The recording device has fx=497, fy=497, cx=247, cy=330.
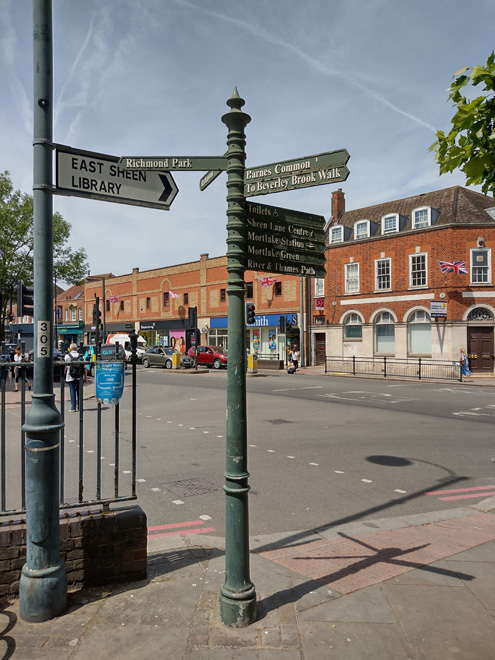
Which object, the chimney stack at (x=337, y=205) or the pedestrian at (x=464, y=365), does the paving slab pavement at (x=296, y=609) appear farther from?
the chimney stack at (x=337, y=205)

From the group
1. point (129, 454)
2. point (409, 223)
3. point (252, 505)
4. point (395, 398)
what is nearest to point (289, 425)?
point (129, 454)

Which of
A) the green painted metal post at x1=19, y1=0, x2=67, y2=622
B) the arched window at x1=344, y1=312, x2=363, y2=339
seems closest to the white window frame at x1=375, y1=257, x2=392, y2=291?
the arched window at x1=344, y1=312, x2=363, y2=339

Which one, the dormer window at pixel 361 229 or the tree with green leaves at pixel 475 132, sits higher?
the dormer window at pixel 361 229

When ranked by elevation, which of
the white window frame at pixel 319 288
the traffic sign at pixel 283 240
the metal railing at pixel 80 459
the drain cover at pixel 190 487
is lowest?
the drain cover at pixel 190 487

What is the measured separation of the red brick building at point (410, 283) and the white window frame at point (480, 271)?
6cm

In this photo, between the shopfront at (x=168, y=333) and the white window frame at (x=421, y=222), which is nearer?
the white window frame at (x=421, y=222)

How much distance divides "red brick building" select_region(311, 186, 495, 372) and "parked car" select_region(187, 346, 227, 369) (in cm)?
733

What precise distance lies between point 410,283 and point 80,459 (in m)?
30.5

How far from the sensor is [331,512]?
5.84m

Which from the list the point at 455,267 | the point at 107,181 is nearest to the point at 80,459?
the point at 107,181

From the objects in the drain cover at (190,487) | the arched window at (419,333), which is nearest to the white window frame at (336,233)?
the arched window at (419,333)

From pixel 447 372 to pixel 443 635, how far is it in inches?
1042

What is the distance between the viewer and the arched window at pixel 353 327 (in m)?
34.8

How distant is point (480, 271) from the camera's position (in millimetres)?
29438
